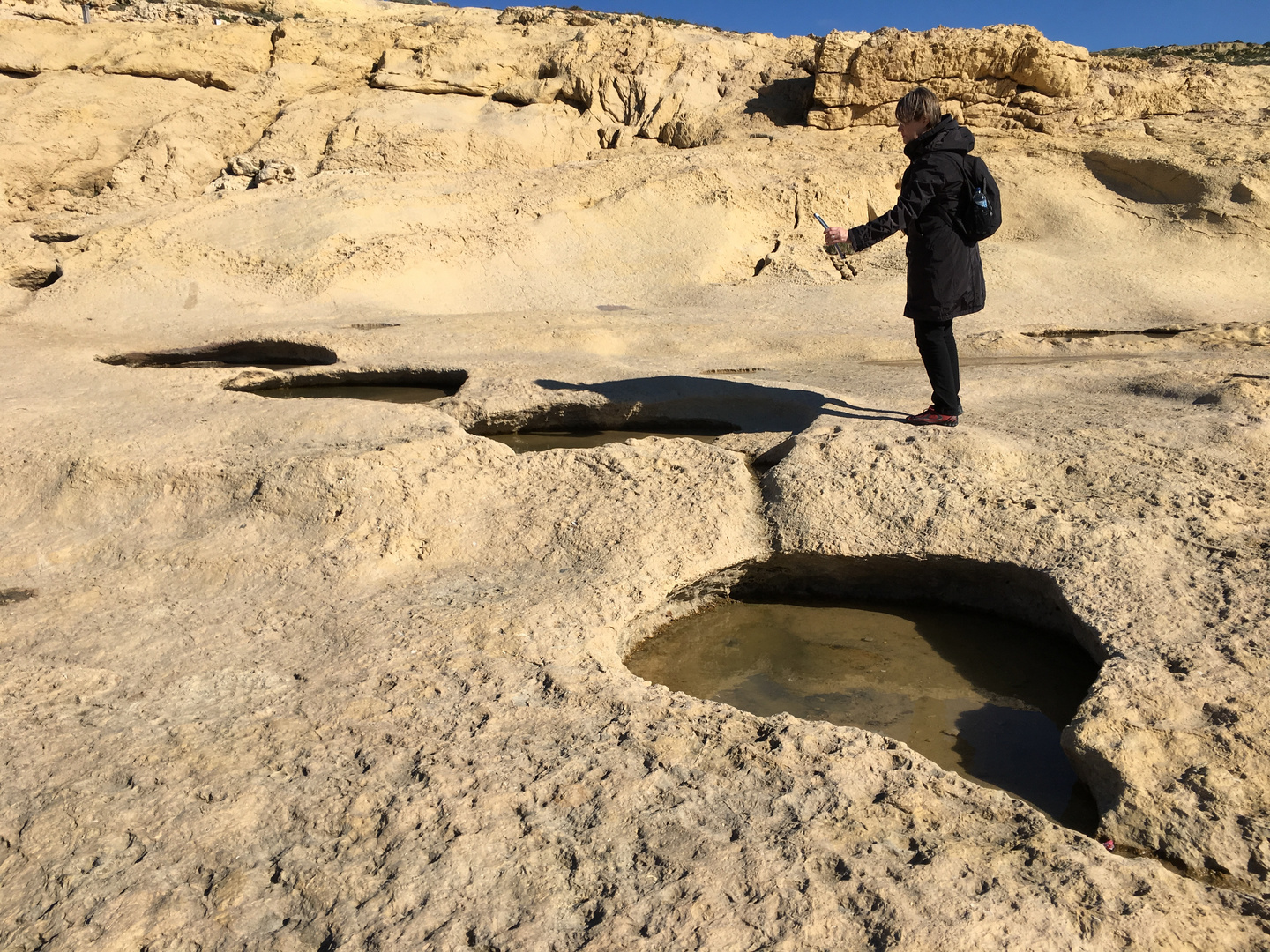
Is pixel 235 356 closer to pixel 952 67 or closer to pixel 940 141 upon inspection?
pixel 940 141

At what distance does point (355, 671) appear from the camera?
2.60 meters

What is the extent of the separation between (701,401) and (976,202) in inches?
70.0

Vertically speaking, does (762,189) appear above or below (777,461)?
above

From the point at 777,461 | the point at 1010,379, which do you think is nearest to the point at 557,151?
the point at 1010,379

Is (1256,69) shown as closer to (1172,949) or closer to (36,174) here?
(1172,949)

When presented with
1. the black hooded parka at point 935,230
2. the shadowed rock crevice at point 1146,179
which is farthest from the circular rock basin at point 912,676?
the shadowed rock crevice at point 1146,179

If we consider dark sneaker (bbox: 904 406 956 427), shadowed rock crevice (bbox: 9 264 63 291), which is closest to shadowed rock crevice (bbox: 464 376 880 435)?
dark sneaker (bbox: 904 406 956 427)

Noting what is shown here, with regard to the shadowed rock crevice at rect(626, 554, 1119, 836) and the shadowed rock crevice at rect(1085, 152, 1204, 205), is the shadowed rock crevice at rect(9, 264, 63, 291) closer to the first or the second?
the shadowed rock crevice at rect(626, 554, 1119, 836)

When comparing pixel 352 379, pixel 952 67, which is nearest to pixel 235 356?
pixel 352 379

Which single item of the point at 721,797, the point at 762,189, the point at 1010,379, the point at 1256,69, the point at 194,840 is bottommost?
the point at 194,840

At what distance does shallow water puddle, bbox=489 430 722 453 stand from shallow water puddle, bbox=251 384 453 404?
3.22ft

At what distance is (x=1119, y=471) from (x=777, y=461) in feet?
4.13

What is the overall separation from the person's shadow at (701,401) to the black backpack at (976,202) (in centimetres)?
115

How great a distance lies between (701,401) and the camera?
Result: 5.04 m
